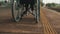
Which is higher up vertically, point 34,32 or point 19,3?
point 19,3

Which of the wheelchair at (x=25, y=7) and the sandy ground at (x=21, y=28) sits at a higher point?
the wheelchair at (x=25, y=7)

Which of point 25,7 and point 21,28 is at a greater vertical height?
point 25,7

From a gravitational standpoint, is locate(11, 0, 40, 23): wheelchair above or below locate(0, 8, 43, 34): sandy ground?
above

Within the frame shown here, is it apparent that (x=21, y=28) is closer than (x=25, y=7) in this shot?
Yes

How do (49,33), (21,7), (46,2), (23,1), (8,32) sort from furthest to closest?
(46,2) → (21,7) → (23,1) → (8,32) → (49,33)

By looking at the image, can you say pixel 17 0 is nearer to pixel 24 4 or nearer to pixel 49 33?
pixel 24 4

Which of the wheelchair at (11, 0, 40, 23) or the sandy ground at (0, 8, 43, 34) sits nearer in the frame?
the sandy ground at (0, 8, 43, 34)

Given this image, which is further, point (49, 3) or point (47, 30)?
point (49, 3)

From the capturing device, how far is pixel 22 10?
7254 mm

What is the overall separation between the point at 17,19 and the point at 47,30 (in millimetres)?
4284

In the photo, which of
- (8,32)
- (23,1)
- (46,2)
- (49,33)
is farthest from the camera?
(46,2)

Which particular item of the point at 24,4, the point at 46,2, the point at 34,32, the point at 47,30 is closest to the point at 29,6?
the point at 24,4

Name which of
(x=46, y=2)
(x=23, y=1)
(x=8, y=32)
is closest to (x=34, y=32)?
(x=8, y=32)

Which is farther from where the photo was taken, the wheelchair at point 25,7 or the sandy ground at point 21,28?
the wheelchair at point 25,7
